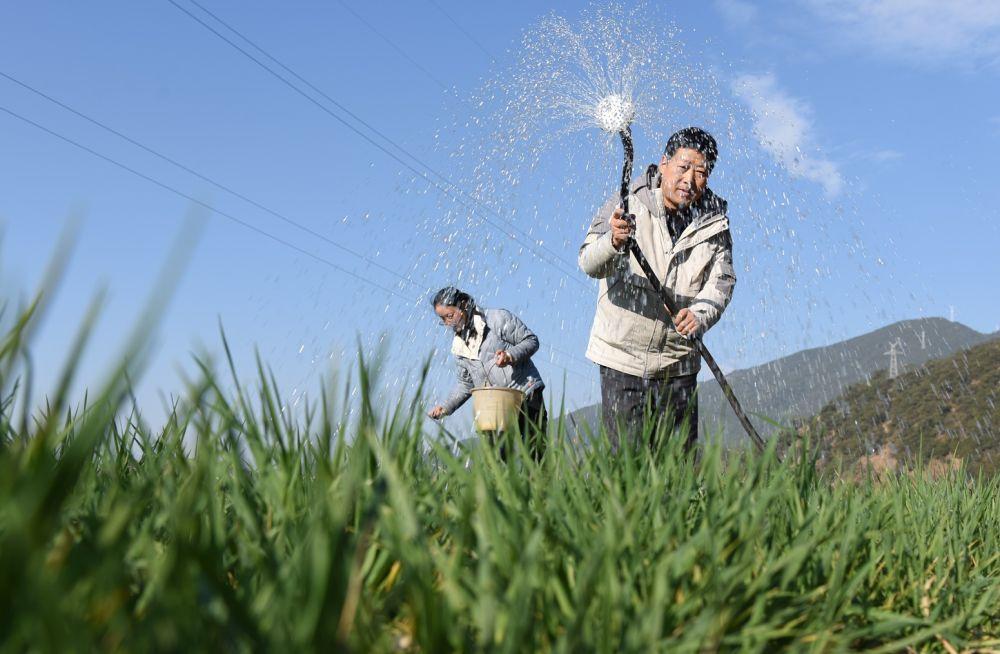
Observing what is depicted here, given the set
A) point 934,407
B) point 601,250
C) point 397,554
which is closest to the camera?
point 397,554

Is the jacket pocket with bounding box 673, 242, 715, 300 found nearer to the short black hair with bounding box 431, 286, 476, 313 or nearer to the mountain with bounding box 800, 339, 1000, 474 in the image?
the short black hair with bounding box 431, 286, 476, 313

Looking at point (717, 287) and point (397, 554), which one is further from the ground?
point (717, 287)

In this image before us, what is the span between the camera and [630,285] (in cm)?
505

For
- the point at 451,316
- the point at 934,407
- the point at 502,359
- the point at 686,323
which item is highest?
the point at 934,407

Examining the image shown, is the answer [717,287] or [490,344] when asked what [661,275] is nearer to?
[717,287]

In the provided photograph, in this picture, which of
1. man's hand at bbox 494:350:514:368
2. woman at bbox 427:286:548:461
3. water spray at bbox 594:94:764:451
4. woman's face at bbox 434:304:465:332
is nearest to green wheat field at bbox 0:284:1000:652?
water spray at bbox 594:94:764:451

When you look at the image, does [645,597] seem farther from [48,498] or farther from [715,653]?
[48,498]

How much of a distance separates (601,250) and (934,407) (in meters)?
77.9

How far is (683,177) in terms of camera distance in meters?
4.96

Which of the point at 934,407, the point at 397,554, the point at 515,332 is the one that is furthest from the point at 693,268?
the point at 934,407

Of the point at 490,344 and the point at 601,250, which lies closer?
the point at 601,250

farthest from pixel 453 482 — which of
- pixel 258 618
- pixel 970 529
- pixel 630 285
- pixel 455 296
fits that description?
pixel 455 296

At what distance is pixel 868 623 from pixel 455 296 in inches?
218

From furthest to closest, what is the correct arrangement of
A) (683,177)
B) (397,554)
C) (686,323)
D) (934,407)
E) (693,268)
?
(934,407) < (693,268) < (683,177) < (686,323) < (397,554)
